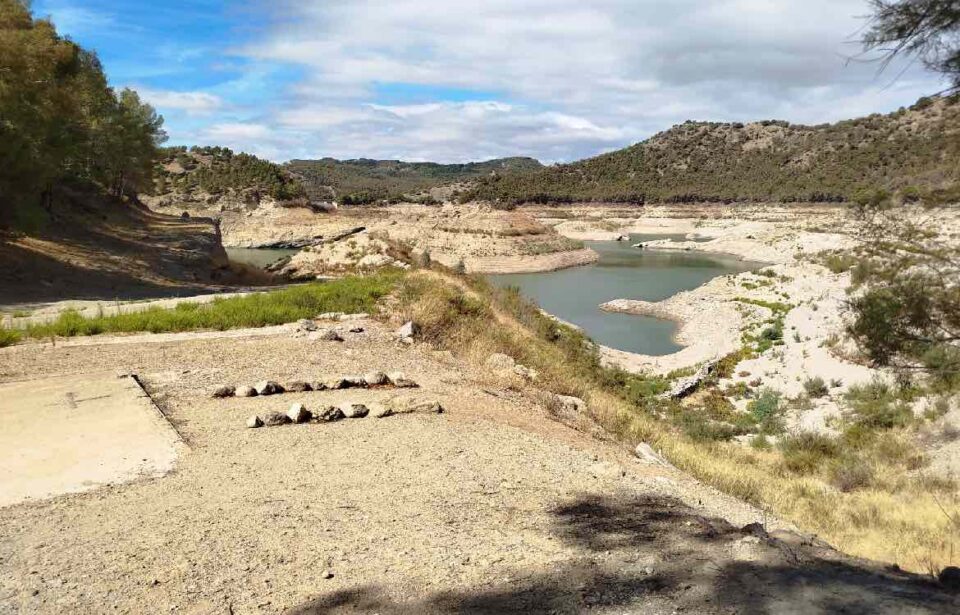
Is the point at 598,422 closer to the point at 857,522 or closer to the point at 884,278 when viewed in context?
the point at 857,522

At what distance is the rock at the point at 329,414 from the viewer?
7.46 metres

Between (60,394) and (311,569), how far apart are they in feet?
17.5

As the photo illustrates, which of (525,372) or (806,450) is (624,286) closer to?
(806,450)

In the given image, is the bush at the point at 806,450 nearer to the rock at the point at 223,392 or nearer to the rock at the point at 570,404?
the rock at the point at 570,404

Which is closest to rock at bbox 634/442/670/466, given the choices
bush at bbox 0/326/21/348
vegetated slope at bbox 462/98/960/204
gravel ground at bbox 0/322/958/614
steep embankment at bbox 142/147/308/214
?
gravel ground at bbox 0/322/958/614

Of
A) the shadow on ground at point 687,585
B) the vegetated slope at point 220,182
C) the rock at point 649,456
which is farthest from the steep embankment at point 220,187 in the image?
the shadow on ground at point 687,585

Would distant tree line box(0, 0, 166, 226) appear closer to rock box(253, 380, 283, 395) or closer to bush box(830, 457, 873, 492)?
rock box(253, 380, 283, 395)

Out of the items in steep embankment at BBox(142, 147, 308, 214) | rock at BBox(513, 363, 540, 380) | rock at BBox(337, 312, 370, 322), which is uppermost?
steep embankment at BBox(142, 147, 308, 214)

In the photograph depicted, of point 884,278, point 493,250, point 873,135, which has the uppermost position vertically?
point 873,135

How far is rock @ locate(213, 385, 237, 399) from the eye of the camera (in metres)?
8.25

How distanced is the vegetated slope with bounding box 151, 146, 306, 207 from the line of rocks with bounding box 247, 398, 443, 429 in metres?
64.6

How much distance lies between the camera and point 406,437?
6992 millimetres

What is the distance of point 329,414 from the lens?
750 centimetres

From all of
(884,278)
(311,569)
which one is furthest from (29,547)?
(884,278)
